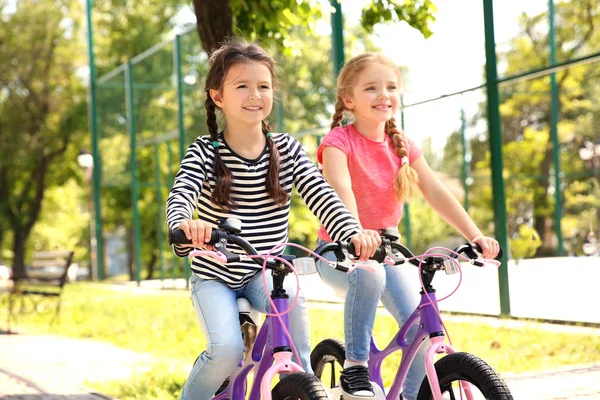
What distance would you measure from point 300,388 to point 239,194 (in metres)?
0.84

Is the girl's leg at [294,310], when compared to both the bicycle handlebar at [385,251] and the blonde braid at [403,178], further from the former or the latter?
the blonde braid at [403,178]

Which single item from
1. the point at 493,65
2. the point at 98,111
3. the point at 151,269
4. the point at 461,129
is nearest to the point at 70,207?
the point at 151,269

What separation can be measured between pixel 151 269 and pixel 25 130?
21.6 ft

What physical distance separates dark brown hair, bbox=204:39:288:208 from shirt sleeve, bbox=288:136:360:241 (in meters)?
0.09

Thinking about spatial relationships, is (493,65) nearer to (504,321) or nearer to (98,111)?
(504,321)

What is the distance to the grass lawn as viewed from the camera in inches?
225

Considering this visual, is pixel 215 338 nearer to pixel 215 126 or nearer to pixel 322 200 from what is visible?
pixel 322 200

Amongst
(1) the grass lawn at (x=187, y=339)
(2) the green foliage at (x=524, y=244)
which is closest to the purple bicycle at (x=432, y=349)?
(1) the grass lawn at (x=187, y=339)

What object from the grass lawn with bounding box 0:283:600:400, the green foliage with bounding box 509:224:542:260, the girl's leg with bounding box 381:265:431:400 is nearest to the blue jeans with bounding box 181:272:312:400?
the girl's leg with bounding box 381:265:431:400

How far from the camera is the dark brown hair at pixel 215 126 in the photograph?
3.18 metres

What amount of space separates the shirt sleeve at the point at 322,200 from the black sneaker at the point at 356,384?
0.66 meters

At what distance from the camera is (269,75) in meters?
3.31

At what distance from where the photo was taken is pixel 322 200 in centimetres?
324

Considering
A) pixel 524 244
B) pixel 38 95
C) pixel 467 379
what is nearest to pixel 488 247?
pixel 467 379
